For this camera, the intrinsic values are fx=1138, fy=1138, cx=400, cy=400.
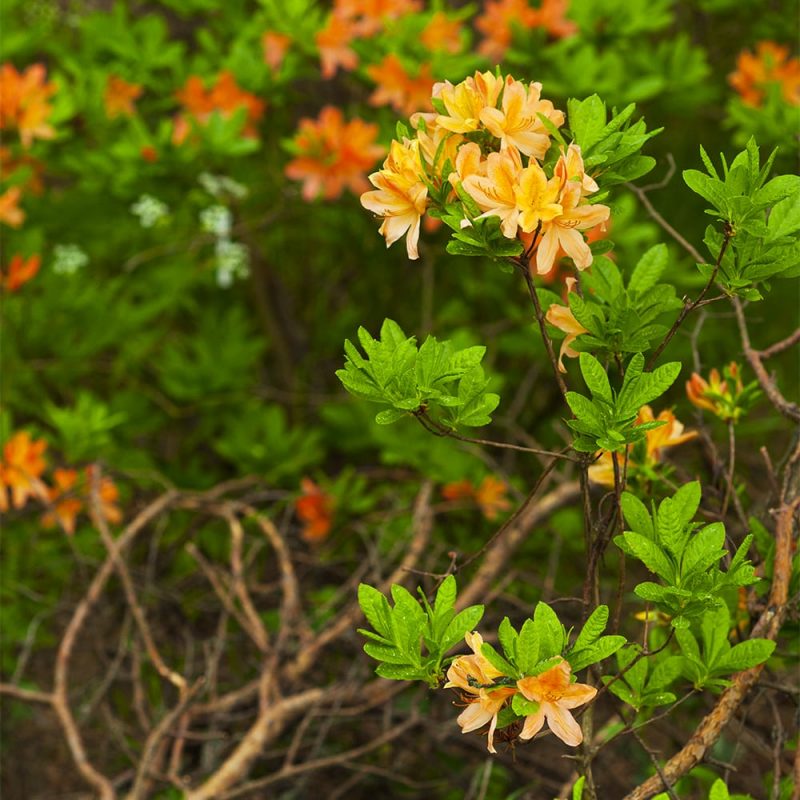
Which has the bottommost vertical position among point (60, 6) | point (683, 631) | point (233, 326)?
point (233, 326)

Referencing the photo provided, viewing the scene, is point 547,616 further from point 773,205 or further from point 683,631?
point 773,205

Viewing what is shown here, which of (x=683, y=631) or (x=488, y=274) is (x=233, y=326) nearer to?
(x=488, y=274)

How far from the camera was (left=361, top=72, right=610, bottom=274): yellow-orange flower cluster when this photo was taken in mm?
936

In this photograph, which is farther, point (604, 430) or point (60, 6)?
point (60, 6)

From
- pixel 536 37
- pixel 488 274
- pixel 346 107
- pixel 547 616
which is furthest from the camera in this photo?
pixel 346 107

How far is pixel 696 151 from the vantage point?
301 cm

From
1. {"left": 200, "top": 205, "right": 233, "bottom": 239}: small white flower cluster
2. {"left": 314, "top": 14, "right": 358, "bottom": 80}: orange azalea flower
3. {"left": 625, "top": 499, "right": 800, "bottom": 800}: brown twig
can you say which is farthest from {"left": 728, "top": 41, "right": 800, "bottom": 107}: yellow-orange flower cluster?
{"left": 625, "top": 499, "right": 800, "bottom": 800}: brown twig

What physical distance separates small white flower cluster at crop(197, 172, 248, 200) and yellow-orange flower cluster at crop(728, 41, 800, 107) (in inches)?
47.8

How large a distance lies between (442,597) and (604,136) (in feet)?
1.38

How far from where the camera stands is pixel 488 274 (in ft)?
9.63

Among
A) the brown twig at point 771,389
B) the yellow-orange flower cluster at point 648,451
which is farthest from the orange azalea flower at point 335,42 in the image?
the yellow-orange flower cluster at point 648,451

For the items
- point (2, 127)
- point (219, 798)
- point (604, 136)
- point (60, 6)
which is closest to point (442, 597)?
point (604, 136)

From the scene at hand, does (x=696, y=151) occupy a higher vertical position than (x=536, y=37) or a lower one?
lower

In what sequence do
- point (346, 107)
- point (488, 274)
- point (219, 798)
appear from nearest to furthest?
point (219, 798) < point (488, 274) < point (346, 107)
